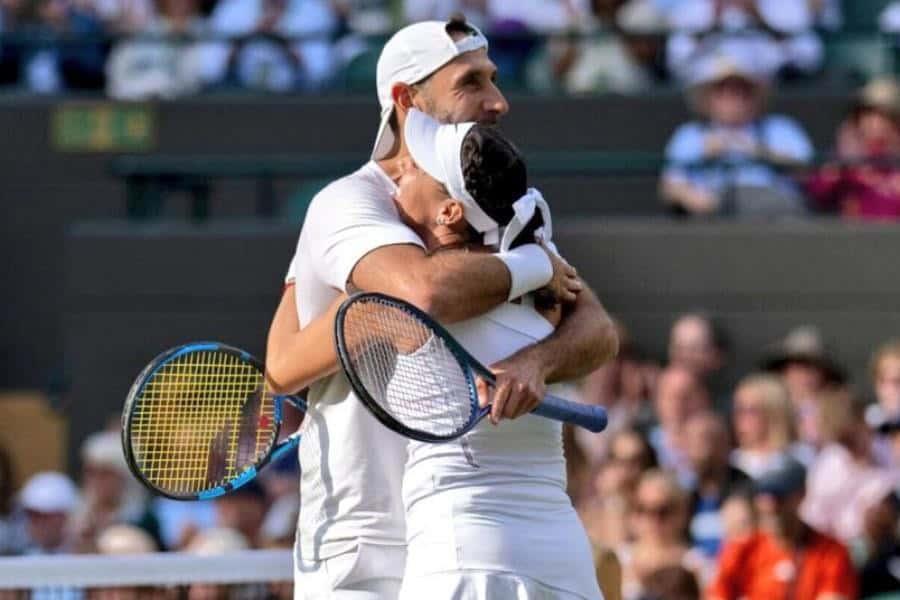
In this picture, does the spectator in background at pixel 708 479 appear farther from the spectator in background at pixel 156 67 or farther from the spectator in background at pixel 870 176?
the spectator in background at pixel 156 67

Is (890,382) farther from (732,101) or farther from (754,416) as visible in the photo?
(732,101)

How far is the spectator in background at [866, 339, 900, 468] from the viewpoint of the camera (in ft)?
29.5

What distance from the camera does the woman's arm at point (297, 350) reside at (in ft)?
15.5

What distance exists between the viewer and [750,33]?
11.6m

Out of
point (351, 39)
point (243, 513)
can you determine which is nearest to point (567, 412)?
point (243, 513)

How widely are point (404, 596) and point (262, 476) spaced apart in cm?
484

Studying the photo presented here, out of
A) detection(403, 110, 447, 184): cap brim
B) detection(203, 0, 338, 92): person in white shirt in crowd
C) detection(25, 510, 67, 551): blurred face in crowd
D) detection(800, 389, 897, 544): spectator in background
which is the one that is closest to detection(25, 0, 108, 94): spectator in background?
detection(203, 0, 338, 92): person in white shirt in crowd

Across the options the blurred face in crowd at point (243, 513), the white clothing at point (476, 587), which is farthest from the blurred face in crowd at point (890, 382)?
the white clothing at point (476, 587)

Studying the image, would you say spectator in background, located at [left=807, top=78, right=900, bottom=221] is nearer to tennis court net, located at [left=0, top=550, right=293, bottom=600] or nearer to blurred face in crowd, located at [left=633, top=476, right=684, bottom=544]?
blurred face in crowd, located at [left=633, top=476, right=684, bottom=544]

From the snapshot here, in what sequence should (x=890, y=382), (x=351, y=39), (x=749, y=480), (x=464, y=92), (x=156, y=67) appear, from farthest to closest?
1. (x=156, y=67)
2. (x=351, y=39)
3. (x=890, y=382)
4. (x=749, y=480)
5. (x=464, y=92)

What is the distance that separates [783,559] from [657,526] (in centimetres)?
49

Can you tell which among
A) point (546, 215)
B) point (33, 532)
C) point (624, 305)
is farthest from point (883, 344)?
point (546, 215)

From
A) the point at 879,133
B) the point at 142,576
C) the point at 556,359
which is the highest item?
the point at 556,359

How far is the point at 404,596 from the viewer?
4551mm
